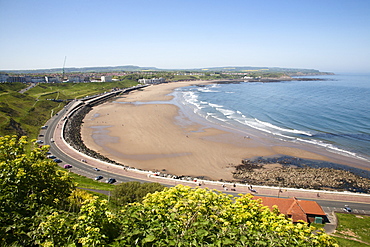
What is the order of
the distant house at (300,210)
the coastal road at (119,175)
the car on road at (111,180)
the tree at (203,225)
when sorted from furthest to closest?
1. the car on road at (111,180)
2. the coastal road at (119,175)
3. the distant house at (300,210)
4. the tree at (203,225)

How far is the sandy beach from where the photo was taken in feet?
121

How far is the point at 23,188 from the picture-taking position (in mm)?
8633

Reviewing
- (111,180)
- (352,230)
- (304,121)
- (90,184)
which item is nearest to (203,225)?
(352,230)

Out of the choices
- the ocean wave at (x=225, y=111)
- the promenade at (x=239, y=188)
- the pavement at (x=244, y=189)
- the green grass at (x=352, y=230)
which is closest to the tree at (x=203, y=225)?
the green grass at (x=352, y=230)

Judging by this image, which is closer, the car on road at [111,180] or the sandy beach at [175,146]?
the car on road at [111,180]

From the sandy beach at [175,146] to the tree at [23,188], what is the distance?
24.9m

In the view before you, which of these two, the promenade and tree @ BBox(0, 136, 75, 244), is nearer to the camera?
tree @ BBox(0, 136, 75, 244)

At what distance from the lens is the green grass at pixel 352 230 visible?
17555 mm

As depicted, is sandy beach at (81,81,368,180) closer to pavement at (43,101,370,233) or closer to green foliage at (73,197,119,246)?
pavement at (43,101,370,233)

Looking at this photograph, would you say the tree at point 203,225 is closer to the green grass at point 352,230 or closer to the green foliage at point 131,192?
the green foliage at point 131,192

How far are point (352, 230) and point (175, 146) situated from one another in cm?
2970

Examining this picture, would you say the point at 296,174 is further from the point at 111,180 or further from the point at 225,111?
the point at 225,111

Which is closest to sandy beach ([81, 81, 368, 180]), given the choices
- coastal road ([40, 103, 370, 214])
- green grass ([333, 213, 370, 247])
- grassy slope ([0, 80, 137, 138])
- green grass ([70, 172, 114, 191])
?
coastal road ([40, 103, 370, 214])

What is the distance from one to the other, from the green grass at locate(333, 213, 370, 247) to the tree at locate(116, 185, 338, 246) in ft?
41.1
